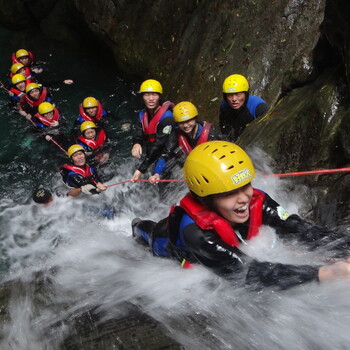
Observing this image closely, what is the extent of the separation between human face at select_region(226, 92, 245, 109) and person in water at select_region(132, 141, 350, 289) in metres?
3.22

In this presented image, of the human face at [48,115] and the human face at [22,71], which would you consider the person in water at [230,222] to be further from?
the human face at [22,71]

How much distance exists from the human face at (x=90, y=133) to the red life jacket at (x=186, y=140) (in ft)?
9.72

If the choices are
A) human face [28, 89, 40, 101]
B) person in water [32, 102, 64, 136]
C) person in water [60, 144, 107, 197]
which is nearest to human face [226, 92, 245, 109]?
person in water [60, 144, 107, 197]

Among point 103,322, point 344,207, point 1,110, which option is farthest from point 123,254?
point 1,110

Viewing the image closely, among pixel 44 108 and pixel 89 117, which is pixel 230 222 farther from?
pixel 44 108

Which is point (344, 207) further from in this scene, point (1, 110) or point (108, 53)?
point (108, 53)

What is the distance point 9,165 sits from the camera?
958 cm

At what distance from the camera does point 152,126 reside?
7473mm

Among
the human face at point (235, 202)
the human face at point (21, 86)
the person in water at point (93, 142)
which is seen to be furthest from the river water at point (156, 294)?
the human face at point (21, 86)

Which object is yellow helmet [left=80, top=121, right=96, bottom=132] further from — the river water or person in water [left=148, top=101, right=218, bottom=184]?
person in water [left=148, top=101, right=218, bottom=184]

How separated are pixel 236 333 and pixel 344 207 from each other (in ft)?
5.89

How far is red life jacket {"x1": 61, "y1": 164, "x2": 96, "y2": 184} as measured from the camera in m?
7.57

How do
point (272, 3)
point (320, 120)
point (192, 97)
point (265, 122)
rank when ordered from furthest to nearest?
1. point (192, 97)
2. point (272, 3)
3. point (265, 122)
4. point (320, 120)

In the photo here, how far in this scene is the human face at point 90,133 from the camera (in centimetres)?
859
